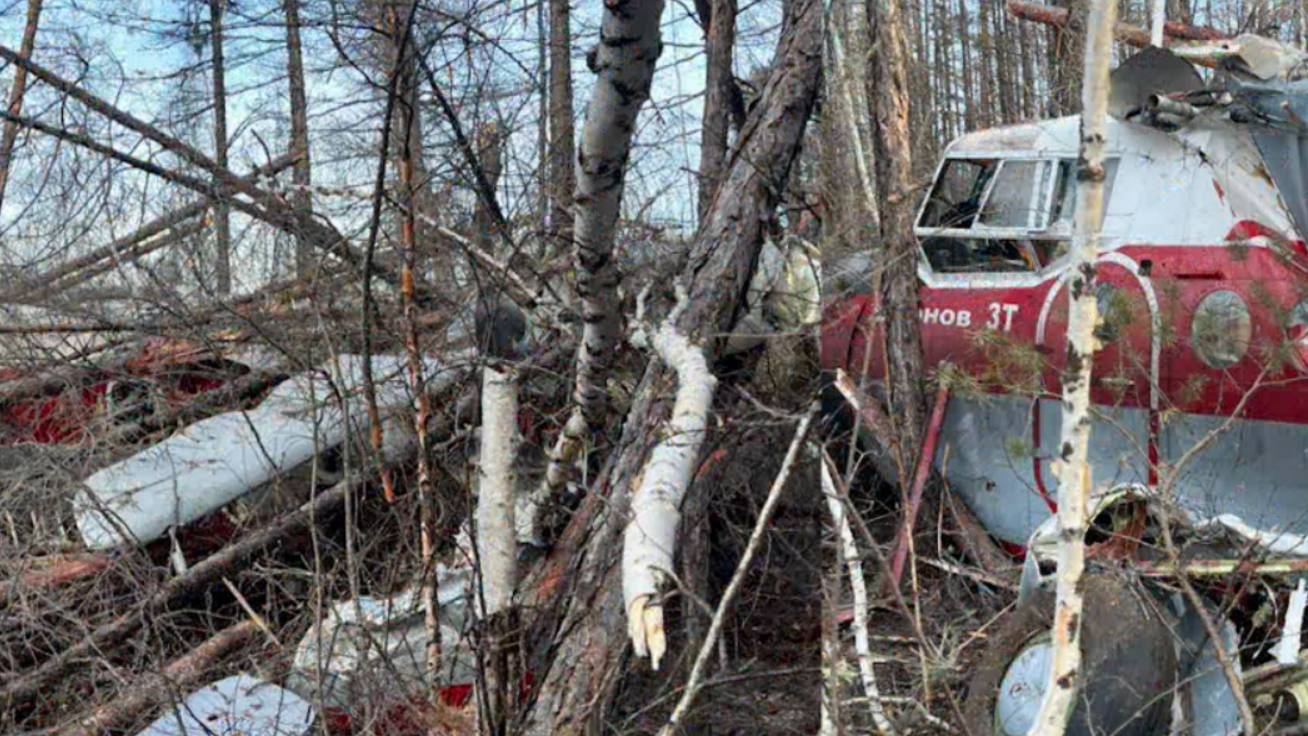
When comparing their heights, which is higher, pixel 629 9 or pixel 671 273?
pixel 629 9

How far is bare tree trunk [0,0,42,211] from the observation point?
6828mm

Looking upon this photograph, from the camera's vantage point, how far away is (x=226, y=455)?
687 centimetres

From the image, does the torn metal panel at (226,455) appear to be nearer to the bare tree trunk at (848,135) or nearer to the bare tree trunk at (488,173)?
the bare tree trunk at (488,173)

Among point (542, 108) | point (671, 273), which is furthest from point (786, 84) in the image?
point (542, 108)

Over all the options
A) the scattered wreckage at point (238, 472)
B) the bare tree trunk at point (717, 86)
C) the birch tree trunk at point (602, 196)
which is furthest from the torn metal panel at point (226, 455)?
the bare tree trunk at point (717, 86)

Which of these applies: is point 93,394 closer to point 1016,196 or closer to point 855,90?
point 1016,196

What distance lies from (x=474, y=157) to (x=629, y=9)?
8.18ft

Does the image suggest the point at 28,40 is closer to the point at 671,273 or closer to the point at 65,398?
the point at 65,398

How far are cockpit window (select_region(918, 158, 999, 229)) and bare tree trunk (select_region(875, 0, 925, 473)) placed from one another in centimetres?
14

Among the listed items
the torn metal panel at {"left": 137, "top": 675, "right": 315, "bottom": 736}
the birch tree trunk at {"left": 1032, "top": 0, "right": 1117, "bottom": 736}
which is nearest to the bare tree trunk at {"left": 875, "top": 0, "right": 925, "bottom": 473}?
the torn metal panel at {"left": 137, "top": 675, "right": 315, "bottom": 736}

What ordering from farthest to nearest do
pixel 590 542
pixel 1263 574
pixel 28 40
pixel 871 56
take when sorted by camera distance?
pixel 28 40 → pixel 871 56 → pixel 590 542 → pixel 1263 574

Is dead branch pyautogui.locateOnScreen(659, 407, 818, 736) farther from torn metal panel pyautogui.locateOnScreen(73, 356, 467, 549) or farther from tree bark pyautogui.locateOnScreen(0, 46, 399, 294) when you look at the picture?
tree bark pyautogui.locateOnScreen(0, 46, 399, 294)

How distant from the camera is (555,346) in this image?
21.3ft

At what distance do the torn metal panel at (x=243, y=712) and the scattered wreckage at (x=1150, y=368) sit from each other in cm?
253
